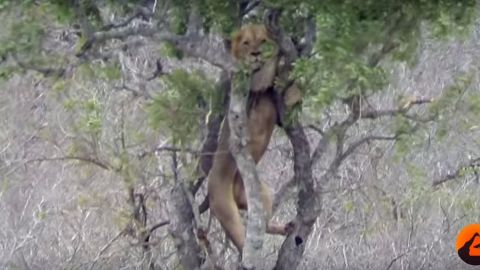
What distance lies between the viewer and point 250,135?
8570mm

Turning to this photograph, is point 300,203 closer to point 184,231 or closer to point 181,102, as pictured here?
point 184,231

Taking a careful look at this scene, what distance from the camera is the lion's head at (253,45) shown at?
25.9 ft

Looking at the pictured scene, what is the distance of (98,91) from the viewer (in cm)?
1087

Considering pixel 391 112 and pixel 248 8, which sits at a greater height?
pixel 248 8

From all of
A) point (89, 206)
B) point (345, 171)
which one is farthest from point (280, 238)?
point (89, 206)

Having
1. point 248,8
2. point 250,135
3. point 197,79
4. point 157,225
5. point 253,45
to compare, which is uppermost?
point 248,8

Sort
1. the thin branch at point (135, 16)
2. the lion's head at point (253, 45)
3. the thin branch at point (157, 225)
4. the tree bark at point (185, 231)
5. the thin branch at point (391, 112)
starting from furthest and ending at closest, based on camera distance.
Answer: the thin branch at point (157, 225) → the tree bark at point (185, 231) → the thin branch at point (391, 112) → the thin branch at point (135, 16) → the lion's head at point (253, 45)

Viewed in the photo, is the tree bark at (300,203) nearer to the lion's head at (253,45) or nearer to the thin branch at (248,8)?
the lion's head at (253,45)

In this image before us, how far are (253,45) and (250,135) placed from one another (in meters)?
0.86

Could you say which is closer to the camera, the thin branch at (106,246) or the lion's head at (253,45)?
the lion's head at (253,45)

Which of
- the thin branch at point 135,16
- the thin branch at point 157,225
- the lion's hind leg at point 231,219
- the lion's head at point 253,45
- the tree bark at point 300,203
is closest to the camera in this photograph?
the lion's head at point 253,45

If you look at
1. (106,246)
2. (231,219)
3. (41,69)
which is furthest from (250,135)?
(106,246)

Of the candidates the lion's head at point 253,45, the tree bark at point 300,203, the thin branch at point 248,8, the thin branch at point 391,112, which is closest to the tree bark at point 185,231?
the tree bark at point 300,203

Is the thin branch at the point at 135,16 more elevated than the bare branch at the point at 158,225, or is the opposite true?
the thin branch at the point at 135,16
